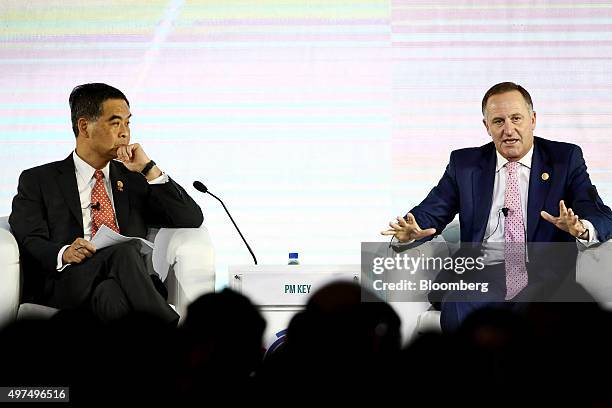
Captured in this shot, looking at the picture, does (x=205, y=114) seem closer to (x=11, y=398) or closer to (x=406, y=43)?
(x=406, y=43)

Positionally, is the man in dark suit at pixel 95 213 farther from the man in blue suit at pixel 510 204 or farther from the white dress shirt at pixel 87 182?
the man in blue suit at pixel 510 204

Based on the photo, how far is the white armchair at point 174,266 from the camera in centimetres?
424

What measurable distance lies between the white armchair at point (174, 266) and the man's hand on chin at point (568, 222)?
57.2 inches

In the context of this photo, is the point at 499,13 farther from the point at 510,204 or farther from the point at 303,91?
the point at 510,204

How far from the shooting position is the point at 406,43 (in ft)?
18.5

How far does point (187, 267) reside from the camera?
14.6 ft

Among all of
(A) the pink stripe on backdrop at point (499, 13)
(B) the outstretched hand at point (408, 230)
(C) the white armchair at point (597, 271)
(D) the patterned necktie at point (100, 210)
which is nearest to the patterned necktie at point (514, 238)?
(C) the white armchair at point (597, 271)

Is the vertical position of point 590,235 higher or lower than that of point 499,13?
lower

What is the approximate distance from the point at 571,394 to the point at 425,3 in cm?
436

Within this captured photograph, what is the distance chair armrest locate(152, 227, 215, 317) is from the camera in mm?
4457

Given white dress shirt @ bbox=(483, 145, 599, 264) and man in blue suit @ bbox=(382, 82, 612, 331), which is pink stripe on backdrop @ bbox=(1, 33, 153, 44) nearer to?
man in blue suit @ bbox=(382, 82, 612, 331)

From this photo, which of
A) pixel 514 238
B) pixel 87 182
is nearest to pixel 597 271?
pixel 514 238

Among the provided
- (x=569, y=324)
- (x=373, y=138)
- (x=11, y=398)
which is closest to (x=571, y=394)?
(x=569, y=324)

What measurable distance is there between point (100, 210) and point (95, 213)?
0.03 m
